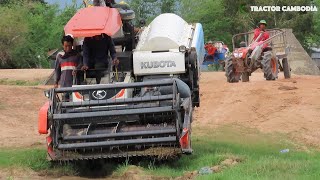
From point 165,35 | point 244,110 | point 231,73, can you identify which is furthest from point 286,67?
point 165,35

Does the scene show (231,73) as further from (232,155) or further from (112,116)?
(112,116)

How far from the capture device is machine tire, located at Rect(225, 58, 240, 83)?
23500 mm

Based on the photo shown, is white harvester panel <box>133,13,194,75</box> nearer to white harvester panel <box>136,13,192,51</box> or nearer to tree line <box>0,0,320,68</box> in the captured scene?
white harvester panel <box>136,13,192,51</box>

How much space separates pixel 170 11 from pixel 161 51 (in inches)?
1588

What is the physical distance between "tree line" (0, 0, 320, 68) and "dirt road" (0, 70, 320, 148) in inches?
1141

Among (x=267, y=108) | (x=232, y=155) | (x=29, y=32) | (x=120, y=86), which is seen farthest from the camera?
(x=29, y=32)

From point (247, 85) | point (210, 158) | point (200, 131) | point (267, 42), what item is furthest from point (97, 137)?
point (267, 42)

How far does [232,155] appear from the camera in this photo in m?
10.4

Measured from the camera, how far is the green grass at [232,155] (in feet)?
28.7

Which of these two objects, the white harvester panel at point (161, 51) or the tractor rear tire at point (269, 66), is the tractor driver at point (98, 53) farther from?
the tractor rear tire at point (269, 66)

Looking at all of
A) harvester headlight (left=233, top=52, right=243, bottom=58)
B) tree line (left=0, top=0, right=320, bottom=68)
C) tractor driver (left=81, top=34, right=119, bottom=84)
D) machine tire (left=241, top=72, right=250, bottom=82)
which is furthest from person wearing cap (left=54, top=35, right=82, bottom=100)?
tree line (left=0, top=0, right=320, bottom=68)

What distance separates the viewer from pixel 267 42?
23344mm

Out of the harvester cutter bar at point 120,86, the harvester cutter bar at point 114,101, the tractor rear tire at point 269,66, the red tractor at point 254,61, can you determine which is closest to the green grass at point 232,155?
the harvester cutter bar at point 114,101

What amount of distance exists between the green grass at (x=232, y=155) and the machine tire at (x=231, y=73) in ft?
29.6
